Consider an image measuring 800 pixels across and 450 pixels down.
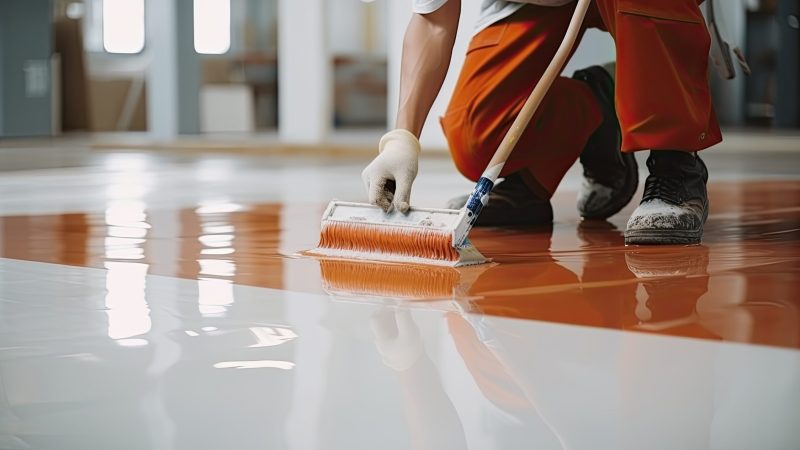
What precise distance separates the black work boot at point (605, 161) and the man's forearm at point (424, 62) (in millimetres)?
531

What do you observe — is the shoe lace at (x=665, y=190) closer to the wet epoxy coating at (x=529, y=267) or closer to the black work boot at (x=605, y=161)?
the wet epoxy coating at (x=529, y=267)

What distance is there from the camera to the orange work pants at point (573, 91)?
1756mm

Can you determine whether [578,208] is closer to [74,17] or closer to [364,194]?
[364,194]

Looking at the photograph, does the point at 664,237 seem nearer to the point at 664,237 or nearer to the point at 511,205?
the point at 664,237

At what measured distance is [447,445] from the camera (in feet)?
2.59

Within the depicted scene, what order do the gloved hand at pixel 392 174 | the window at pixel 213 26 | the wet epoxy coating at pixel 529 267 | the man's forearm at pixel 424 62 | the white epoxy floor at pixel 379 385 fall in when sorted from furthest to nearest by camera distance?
the window at pixel 213 26
the man's forearm at pixel 424 62
the gloved hand at pixel 392 174
the wet epoxy coating at pixel 529 267
the white epoxy floor at pixel 379 385

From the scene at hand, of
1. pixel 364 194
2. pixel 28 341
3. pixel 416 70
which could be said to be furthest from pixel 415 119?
pixel 364 194

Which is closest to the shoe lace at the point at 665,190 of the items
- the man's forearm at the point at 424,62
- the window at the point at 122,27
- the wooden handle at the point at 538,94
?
the wooden handle at the point at 538,94

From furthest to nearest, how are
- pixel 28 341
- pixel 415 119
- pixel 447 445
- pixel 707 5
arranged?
pixel 707 5
pixel 415 119
pixel 28 341
pixel 447 445

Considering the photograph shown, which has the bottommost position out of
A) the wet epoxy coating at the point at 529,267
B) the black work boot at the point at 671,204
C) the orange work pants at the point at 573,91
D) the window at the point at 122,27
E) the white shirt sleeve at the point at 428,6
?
the wet epoxy coating at the point at 529,267

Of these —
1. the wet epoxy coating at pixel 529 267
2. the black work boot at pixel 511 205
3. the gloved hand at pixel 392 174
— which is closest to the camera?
the wet epoxy coating at pixel 529 267

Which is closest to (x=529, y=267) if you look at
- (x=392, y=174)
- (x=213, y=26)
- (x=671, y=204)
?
(x=392, y=174)

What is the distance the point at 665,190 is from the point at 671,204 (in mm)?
32

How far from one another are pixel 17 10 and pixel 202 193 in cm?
645
